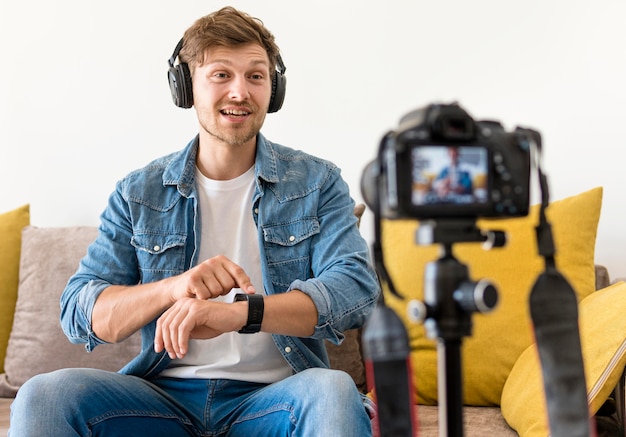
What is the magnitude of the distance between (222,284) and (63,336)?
0.98m

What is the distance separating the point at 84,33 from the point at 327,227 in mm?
1302

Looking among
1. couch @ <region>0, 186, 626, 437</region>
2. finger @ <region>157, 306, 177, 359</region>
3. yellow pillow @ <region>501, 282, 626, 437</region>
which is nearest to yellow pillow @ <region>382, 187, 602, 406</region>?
couch @ <region>0, 186, 626, 437</region>

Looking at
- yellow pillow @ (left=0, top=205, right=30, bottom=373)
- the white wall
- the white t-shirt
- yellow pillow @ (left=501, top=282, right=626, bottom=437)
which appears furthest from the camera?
yellow pillow @ (left=0, top=205, right=30, bottom=373)

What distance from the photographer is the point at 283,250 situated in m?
1.70

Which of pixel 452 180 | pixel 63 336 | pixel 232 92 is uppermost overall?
pixel 232 92

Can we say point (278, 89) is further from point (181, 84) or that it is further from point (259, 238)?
point (259, 238)

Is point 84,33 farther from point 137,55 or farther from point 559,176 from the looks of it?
point 559,176

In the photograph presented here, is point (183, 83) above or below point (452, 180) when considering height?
above

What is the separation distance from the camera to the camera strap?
77cm

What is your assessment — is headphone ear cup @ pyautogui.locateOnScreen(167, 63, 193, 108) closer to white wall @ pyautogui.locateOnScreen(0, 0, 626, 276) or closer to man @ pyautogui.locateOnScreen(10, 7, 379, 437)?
man @ pyautogui.locateOnScreen(10, 7, 379, 437)

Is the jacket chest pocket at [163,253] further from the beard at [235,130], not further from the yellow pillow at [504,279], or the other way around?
the yellow pillow at [504,279]

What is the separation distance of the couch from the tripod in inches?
39.1

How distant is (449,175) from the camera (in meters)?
0.72

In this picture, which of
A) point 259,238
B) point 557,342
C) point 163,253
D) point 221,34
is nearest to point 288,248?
point 259,238
